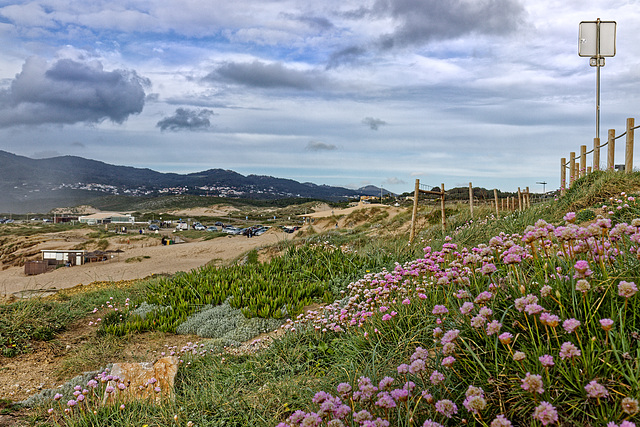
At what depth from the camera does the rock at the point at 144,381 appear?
3.94 metres

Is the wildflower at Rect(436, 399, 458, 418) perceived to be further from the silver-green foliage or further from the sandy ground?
the sandy ground

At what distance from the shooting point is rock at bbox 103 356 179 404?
12.9 ft

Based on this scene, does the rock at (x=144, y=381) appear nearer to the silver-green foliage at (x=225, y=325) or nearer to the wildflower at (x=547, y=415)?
the silver-green foliage at (x=225, y=325)

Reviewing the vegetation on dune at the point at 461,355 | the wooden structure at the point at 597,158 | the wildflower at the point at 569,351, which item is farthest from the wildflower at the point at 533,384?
the wooden structure at the point at 597,158

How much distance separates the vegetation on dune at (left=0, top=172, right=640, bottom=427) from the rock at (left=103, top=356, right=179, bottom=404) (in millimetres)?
137

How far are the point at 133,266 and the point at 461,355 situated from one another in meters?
24.1

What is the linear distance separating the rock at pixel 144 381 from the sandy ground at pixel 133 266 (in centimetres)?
675

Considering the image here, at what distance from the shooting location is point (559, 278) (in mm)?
2635

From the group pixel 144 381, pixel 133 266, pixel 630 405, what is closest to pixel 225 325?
pixel 144 381

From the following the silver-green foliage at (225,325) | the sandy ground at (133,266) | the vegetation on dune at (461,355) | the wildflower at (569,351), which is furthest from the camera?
the sandy ground at (133,266)

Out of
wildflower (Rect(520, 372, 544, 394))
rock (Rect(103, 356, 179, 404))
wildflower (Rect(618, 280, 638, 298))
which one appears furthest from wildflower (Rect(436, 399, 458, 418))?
rock (Rect(103, 356, 179, 404))

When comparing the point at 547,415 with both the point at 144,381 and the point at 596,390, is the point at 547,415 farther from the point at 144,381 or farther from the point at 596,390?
the point at 144,381

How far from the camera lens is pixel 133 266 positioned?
23938mm

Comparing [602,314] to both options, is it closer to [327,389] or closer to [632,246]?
[632,246]
